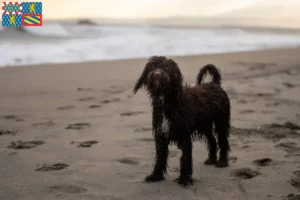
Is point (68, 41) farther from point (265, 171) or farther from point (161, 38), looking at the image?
point (265, 171)

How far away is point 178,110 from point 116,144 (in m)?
1.57

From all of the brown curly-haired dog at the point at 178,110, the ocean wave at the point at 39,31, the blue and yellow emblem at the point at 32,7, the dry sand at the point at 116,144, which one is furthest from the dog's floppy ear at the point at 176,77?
the ocean wave at the point at 39,31

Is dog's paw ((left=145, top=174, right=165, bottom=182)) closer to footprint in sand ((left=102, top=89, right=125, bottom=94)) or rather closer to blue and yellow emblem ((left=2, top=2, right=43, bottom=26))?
footprint in sand ((left=102, top=89, right=125, bottom=94))

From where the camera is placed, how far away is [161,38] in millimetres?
22188

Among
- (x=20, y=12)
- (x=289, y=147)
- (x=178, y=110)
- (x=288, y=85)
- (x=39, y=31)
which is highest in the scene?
(x=20, y=12)

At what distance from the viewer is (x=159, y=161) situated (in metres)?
4.11

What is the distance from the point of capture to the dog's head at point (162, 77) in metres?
3.54

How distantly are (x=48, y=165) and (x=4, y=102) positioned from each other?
3.46 m

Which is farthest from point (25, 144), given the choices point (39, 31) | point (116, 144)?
point (39, 31)

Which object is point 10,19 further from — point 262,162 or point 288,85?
point 262,162

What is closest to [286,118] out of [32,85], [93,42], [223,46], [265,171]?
[265,171]

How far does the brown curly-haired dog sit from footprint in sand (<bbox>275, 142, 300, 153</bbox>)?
2.75ft

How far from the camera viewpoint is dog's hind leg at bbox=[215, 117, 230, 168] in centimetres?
454

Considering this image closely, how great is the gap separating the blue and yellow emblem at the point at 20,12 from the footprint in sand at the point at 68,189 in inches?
348
